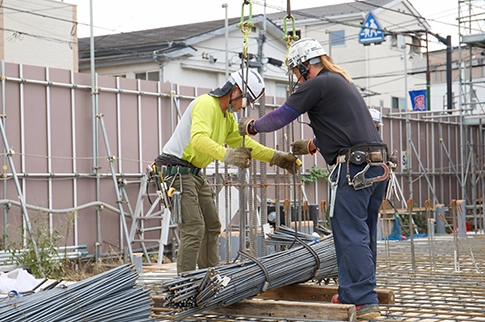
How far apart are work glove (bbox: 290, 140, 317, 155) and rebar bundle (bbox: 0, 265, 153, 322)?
2.00m

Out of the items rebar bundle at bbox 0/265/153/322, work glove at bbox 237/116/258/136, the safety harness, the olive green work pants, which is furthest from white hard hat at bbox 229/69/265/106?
rebar bundle at bbox 0/265/153/322

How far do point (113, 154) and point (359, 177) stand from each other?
6.93 meters

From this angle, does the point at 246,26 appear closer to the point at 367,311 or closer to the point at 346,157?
the point at 346,157

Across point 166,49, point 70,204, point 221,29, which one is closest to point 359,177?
point 70,204

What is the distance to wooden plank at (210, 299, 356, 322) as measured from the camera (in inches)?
192

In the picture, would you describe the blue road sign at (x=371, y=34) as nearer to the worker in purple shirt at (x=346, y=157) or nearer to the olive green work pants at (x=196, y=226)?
the olive green work pants at (x=196, y=226)

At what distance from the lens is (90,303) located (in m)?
4.48

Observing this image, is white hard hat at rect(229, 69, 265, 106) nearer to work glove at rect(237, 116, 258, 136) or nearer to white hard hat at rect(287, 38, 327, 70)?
work glove at rect(237, 116, 258, 136)

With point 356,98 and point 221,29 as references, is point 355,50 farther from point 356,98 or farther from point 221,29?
point 356,98

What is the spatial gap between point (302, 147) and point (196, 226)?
3.58 feet

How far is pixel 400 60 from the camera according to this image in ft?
112

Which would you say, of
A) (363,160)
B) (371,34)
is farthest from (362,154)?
(371,34)

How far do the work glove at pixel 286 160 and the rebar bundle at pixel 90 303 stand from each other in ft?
6.34

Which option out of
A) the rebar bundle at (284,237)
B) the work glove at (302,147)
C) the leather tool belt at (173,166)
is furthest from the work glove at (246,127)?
the rebar bundle at (284,237)
